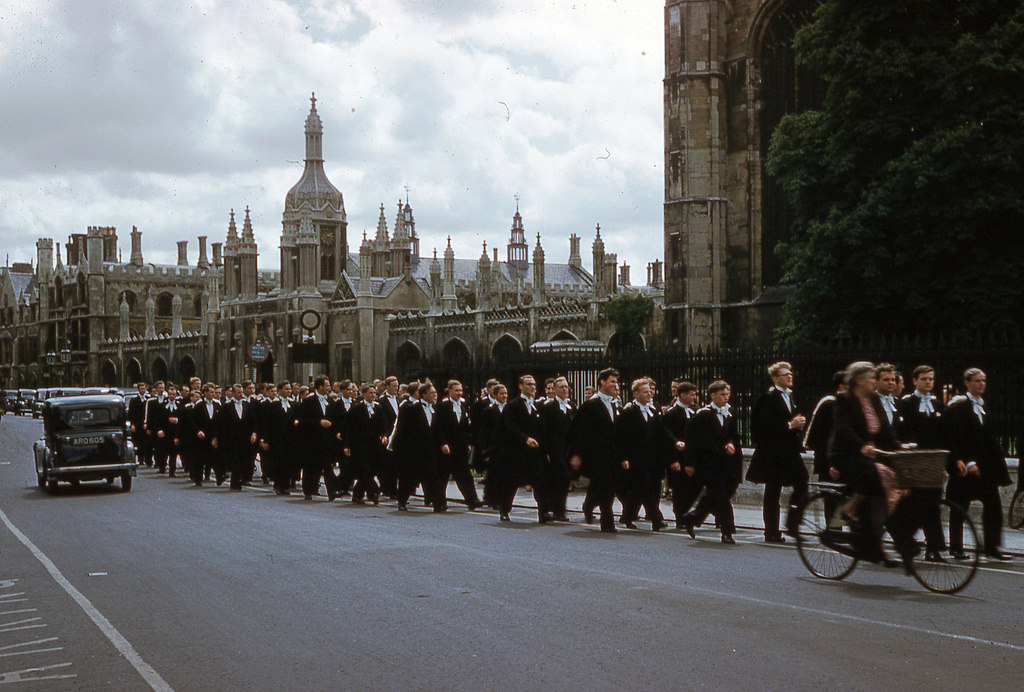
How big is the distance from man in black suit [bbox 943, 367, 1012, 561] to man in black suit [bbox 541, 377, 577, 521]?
15.2 ft

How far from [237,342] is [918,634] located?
69731 mm

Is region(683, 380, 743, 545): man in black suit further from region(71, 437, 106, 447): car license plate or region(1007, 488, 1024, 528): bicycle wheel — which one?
region(71, 437, 106, 447): car license plate

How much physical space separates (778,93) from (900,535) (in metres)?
26.5

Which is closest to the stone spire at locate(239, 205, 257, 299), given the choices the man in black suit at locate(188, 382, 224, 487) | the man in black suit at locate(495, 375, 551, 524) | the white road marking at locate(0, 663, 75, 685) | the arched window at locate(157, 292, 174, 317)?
the arched window at locate(157, 292, 174, 317)

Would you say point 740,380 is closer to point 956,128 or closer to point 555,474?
point 555,474

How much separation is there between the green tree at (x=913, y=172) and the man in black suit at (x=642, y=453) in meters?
11.6

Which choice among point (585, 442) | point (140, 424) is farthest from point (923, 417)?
point (140, 424)

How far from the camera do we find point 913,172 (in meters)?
22.3

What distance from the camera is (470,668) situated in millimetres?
5809

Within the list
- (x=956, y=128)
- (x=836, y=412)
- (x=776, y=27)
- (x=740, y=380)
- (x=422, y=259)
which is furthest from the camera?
(x=422, y=259)

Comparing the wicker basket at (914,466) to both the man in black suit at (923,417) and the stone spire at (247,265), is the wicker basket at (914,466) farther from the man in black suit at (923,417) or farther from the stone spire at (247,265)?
the stone spire at (247,265)

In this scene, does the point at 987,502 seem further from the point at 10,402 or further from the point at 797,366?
the point at 10,402

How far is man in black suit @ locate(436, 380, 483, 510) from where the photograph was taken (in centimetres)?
1510

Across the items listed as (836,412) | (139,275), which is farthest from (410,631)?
(139,275)
